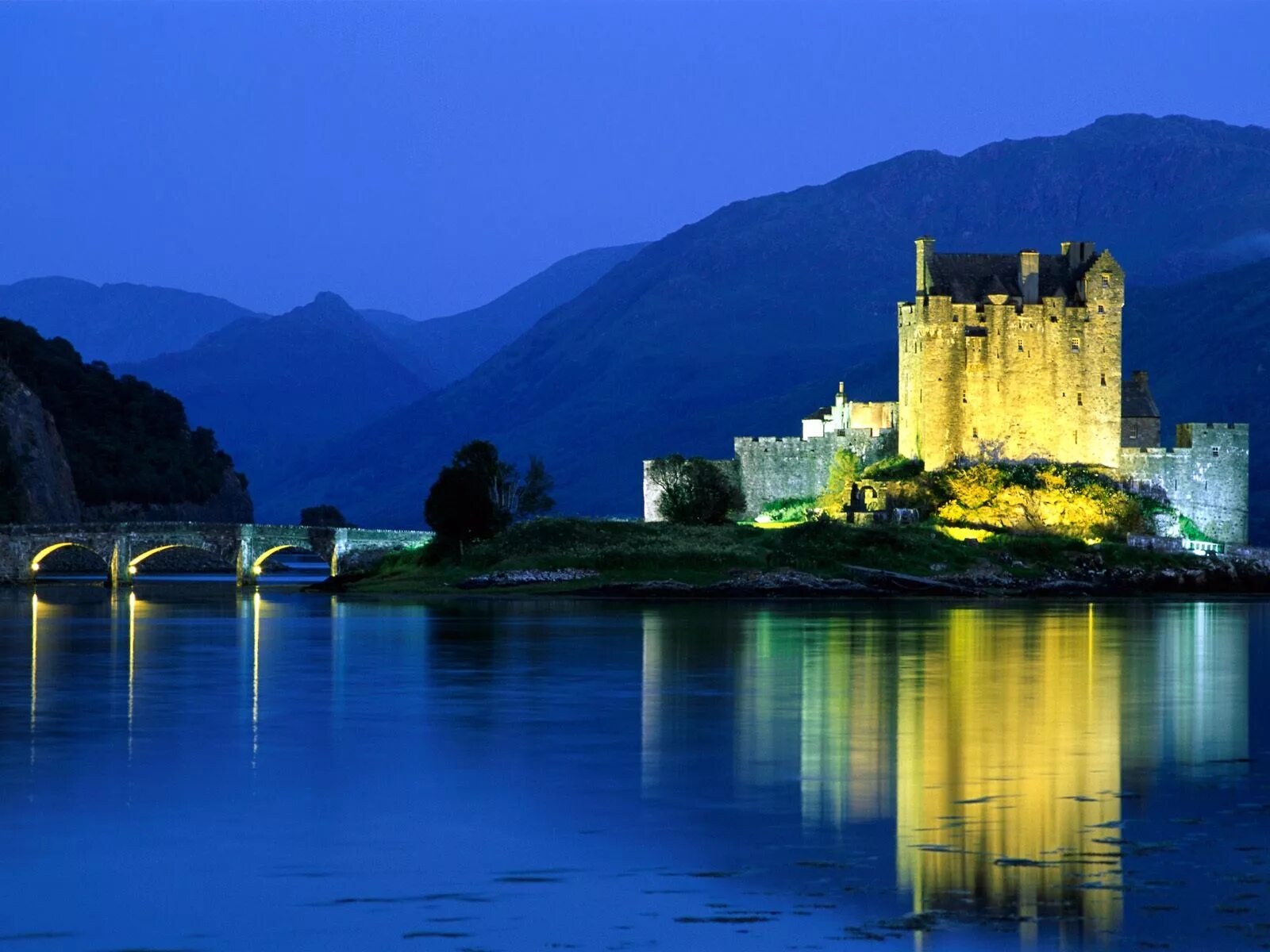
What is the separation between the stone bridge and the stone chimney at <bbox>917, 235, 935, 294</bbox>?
31712 mm

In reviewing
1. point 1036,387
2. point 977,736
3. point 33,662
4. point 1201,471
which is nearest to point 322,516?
point 1036,387

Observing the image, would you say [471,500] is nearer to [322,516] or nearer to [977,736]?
[977,736]

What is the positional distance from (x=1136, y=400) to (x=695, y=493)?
18.7 meters

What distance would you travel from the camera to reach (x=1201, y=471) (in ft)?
274

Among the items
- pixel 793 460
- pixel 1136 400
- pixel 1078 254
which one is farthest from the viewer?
pixel 793 460

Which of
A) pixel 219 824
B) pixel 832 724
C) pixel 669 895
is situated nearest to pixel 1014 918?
pixel 669 895

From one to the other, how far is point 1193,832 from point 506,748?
10.4 meters

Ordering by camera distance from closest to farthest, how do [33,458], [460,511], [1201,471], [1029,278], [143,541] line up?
[1201,471] → [1029,278] → [460,511] → [143,541] → [33,458]

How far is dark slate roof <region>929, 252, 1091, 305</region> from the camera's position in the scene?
8438 centimetres

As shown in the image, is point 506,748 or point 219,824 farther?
point 506,748

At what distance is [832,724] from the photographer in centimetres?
3100

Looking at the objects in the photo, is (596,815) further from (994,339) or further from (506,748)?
(994,339)

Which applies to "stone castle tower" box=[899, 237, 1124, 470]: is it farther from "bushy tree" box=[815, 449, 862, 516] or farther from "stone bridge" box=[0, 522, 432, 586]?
"stone bridge" box=[0, 522, 432, 586]

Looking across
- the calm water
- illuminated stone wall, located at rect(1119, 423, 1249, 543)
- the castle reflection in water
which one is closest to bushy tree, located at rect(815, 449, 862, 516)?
illuminated stone wall, located at rect(1119, 423, 1249, 543)
